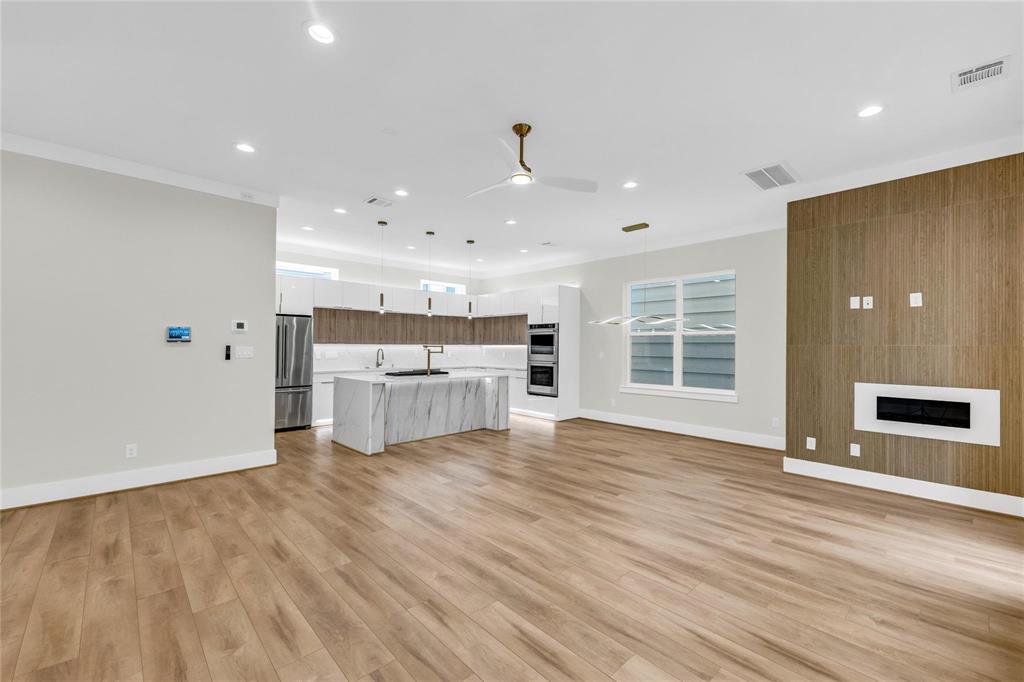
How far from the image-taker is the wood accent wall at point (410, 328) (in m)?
7.49

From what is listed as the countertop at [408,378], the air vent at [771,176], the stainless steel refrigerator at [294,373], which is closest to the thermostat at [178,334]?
the countertop at [408,378]

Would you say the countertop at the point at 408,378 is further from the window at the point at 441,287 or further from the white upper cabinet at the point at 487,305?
the window at the point at 441,287

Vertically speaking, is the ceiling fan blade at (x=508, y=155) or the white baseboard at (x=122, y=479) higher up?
the ceiling fan blade at (x=508, y=155)

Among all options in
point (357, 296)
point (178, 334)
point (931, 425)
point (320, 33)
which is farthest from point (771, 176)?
point (357, 296)

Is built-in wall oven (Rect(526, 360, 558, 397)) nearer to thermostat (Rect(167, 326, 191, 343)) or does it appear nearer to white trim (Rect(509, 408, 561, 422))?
white trim (Rect(509, 408, 561, 422))

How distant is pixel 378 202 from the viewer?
519 cm

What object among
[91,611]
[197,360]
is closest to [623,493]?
[91,611]

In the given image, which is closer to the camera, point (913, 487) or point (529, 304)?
point (913, 487)

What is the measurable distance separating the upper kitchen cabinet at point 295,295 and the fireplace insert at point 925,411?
7329 millimetres

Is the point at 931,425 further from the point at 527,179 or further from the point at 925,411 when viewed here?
the point at 527,179

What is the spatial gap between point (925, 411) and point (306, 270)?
838cm

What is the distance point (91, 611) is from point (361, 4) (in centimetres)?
328

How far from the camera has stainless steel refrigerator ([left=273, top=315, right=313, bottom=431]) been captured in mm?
6566

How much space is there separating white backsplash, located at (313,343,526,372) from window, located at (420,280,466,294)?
1.31m
